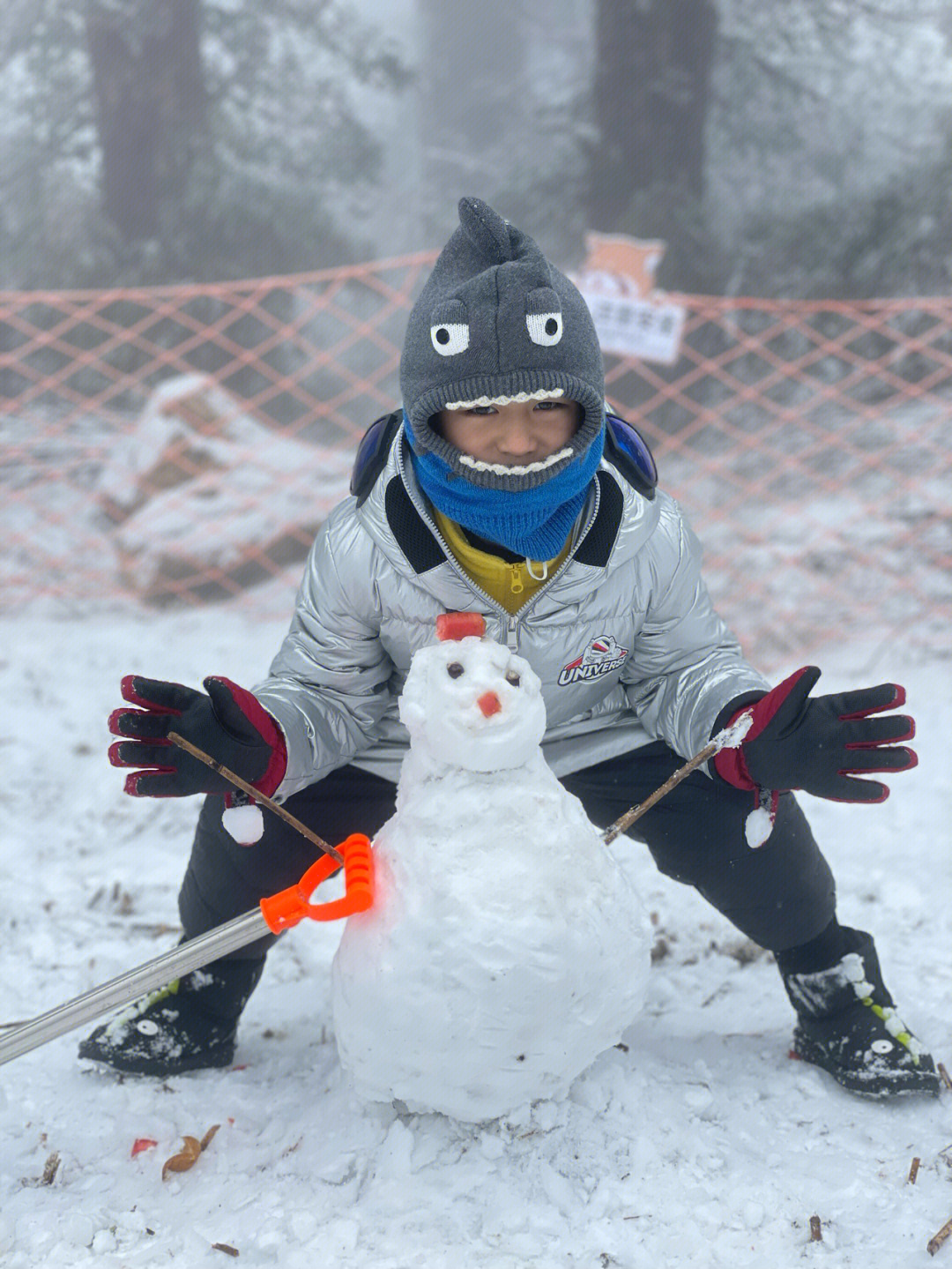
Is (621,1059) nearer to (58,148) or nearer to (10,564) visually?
(10,564)

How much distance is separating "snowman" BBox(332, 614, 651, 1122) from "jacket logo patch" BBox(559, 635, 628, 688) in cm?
18

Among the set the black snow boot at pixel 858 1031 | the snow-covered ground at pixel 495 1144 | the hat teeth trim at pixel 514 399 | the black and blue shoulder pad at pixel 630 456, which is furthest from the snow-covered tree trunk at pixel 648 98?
the black snow boot at pixel 858 1031

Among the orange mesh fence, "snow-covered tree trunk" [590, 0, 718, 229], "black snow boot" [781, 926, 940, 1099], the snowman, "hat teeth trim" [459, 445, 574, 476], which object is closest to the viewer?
the snowman

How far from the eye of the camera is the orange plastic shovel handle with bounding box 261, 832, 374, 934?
969mm

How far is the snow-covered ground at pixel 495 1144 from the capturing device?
3.17ft

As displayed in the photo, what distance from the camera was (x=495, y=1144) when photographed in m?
1.04

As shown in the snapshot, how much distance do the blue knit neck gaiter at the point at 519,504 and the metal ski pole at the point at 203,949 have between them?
327mm

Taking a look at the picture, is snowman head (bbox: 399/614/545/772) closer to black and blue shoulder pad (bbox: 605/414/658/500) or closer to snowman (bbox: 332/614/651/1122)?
snowman (bbox: 332/614/651/1122)

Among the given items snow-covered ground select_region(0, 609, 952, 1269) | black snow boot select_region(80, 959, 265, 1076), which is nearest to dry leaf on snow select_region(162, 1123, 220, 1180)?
snow-covered ground select_region(0, 609, 952, 1269)

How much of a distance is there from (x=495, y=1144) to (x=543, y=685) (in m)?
0.44

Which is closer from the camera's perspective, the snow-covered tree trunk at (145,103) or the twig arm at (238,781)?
the twig arm at (238,781)

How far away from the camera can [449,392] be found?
3.33 ft

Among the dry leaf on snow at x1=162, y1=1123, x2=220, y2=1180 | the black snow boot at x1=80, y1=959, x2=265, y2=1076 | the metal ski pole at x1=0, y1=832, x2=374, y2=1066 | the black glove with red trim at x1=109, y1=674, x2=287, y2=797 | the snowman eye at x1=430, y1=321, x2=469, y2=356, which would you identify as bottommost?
the black snow boot at x1=80, y1=959, x2=265, y2=1076

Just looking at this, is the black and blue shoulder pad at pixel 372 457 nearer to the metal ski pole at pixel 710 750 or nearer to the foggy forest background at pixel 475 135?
the metal ski pole at pixel 710 750
